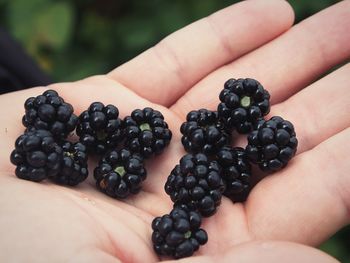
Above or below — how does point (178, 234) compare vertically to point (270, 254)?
below

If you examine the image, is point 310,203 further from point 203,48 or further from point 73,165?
point 203,48

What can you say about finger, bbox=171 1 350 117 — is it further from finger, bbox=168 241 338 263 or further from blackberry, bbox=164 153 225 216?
finger, bbox=168 241 338 263

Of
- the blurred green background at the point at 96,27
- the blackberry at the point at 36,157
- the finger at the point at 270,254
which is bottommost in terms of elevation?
the blurred green background at the point at 96,27

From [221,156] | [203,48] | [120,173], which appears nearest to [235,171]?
[221,156]

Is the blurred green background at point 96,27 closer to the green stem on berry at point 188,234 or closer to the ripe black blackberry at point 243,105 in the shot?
the ripe black blackberry at point 243,105

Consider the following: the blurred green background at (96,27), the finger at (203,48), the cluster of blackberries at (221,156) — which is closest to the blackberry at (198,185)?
the cluster of blackberries at (221,156)

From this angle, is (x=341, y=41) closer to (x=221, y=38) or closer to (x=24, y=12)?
(x=221, y=38)
